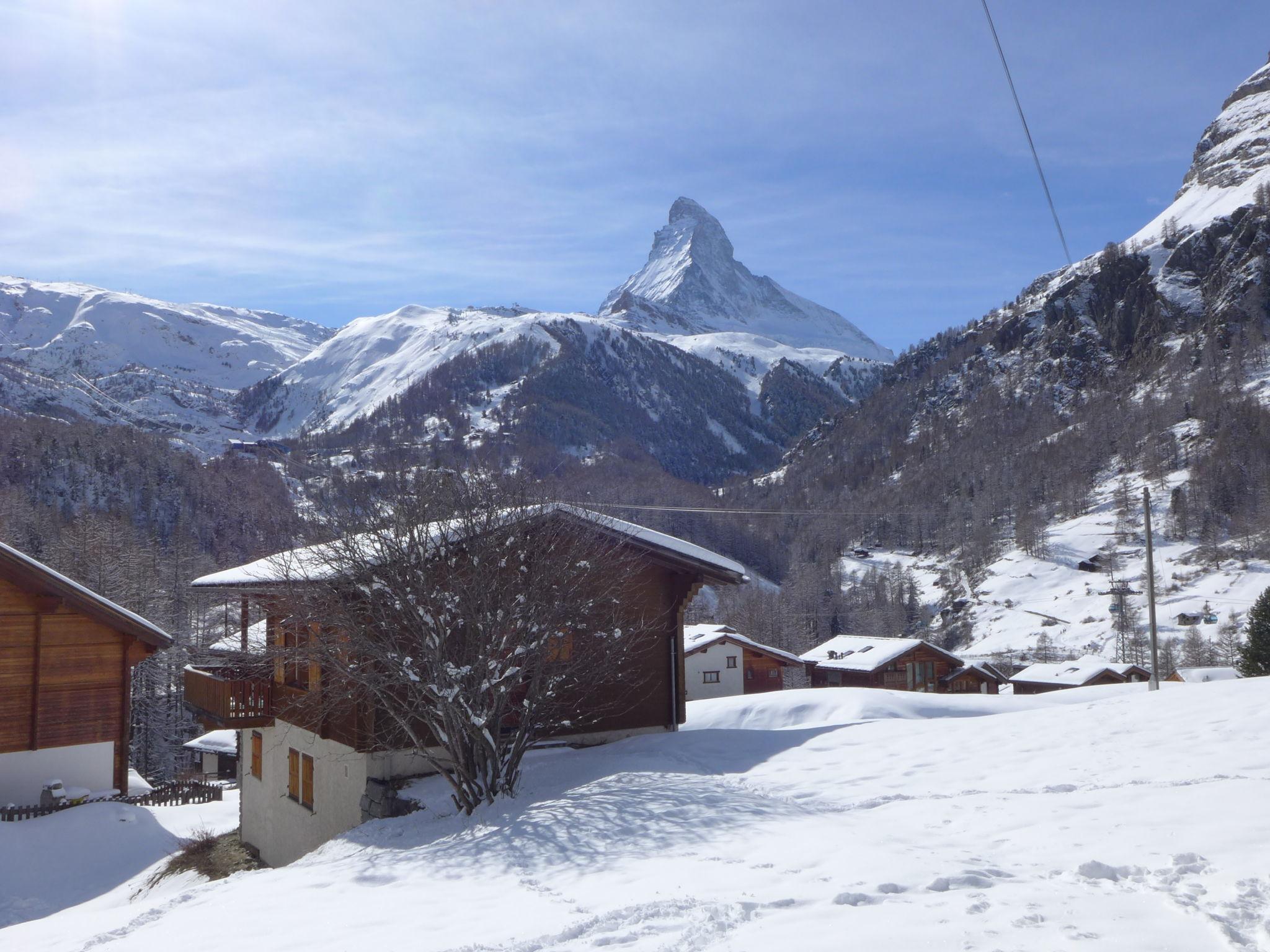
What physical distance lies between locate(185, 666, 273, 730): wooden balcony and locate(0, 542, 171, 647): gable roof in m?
3.11

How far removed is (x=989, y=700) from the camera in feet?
62.7

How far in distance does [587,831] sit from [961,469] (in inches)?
7589

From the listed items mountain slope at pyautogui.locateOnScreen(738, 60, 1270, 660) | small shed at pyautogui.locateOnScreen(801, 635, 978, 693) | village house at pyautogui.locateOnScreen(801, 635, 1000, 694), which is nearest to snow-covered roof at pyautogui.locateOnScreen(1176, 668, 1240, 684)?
village house at pyautogui.locateOnScreen(801, 635, 1000, 694)

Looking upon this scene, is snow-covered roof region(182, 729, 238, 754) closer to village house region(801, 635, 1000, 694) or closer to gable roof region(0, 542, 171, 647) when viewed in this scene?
gable roof region(0, 542, 171, 647)

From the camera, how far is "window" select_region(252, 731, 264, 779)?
18906mm

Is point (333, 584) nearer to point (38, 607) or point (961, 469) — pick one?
point (38, 607)

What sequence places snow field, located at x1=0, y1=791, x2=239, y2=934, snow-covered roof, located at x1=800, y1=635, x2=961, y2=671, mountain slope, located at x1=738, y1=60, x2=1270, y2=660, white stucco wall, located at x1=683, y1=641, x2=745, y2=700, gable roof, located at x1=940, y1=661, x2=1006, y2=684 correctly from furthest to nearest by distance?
mountain slope, located at x1=738, y1=60, x2=1270, y2=660
gable roof, located at x1=940, y1=661, x2=1006, y2=684
snow-covered roof, located at x1=800, y1=635, x2=961, y2=671
white stucco wall, located at x1=683, y1=641, x2=745, y2=700
snow field, located at x1=0, y1=791, x2=239, y2=934

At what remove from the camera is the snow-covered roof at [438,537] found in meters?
12.7

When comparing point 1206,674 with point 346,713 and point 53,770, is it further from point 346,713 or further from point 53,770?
point 53,770

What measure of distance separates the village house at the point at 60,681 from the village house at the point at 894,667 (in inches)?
1829

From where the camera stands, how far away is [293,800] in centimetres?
1703

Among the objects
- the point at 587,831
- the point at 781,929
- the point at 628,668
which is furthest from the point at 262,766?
the point at 781,929

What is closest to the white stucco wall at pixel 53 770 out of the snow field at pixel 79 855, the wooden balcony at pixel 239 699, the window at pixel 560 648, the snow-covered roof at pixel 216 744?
the snow field at pixel 79 855

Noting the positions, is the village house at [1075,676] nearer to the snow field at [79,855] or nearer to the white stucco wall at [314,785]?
the white stucco wall at [314,785]
